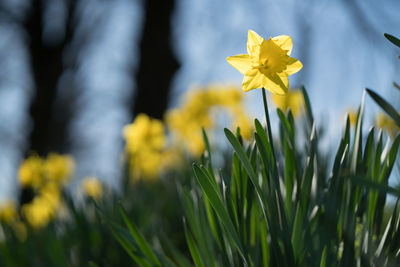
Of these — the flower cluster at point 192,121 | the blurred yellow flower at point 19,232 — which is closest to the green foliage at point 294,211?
the blurred yellow flower at point 19,232

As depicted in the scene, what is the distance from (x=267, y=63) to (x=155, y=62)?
5.46 metres

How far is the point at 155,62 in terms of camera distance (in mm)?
5949

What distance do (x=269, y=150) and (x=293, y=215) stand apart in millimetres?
136

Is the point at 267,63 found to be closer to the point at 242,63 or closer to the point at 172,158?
the point at 242,63

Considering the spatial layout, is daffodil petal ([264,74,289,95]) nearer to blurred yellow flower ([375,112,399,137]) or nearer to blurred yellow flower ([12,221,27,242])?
blurred yellow flower ([375,112,399,137])

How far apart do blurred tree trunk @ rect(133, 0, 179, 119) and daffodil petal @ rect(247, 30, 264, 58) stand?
16.8 feet

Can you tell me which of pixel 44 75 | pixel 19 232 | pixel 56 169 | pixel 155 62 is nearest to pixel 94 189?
pixel 56 169

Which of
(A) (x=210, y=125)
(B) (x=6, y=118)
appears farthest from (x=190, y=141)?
(B) (x=6, y=118)

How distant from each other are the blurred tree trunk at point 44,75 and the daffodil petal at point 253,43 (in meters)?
8.64

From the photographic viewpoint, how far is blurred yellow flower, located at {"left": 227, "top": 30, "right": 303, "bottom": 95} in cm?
62

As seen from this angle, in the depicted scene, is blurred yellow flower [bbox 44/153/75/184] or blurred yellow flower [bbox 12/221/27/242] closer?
blurred yellow flower [bbox 12/221/27/242]

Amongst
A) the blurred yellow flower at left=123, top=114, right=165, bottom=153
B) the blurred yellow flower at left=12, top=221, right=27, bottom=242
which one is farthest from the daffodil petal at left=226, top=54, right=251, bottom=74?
the blurred yellow flower at left=123, top=114, right=165, bottom=153

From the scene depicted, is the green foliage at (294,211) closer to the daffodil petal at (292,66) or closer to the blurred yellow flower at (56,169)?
the daffodil petal at (292,66)

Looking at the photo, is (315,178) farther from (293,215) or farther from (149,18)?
(149,18)
